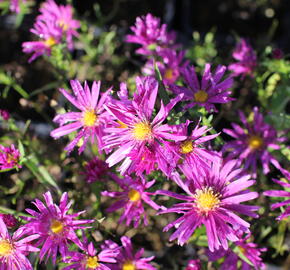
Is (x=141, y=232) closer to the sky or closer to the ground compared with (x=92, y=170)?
closer to the ground

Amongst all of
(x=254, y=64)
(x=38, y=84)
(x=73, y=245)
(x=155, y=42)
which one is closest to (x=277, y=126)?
(x=254, y=64)

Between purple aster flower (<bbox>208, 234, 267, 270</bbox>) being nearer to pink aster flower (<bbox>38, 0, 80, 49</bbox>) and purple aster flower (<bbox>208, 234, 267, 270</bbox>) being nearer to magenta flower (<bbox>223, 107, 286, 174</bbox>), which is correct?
magenta flower (<bbox>223, 107, 286, 174</bbox>)

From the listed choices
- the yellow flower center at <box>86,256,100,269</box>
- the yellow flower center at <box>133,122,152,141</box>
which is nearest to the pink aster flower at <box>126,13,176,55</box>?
the yellow flower center at <box>133,122,152,141</box>

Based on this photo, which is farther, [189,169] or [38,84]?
[38,84]

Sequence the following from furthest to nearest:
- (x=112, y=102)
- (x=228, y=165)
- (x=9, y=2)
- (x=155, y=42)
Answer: (x=9, y=2), (x=155, y=42), (x=228, y=165), (x=112, y=102)

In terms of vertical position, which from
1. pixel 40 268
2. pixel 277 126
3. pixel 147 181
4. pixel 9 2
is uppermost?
pixel 9 2

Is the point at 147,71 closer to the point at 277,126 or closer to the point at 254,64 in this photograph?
the point at 254,64
